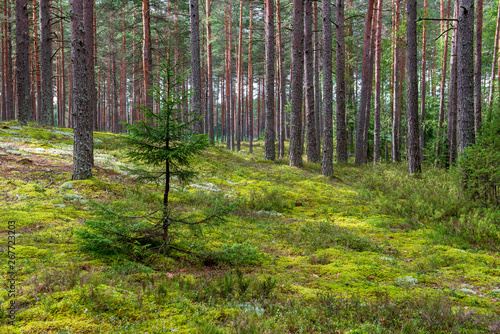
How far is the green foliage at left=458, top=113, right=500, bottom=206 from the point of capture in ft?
25.1

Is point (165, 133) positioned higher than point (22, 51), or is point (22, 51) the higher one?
point (22, 51)

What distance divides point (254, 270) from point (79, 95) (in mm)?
6770

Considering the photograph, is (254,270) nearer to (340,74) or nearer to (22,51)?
(340,74)

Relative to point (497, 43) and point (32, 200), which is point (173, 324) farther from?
point (497, 43)

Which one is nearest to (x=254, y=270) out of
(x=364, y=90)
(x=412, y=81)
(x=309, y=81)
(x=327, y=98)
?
(x=327, y=98)

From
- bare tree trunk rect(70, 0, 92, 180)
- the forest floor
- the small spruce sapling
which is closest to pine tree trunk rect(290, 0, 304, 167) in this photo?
the forest floor

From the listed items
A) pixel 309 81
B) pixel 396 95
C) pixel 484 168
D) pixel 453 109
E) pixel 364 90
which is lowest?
pixel 484 168

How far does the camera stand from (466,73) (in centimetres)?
899

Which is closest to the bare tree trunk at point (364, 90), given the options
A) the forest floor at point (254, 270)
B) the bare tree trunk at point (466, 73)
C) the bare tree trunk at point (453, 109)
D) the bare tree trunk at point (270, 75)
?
the bare tree trunk at point (453, 109)

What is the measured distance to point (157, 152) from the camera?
4.50 metres

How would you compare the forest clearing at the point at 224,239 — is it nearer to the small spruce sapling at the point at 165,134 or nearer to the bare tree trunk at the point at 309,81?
the small spruce sapling at the point at 165,134

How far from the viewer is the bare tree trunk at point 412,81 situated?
12.9 meters

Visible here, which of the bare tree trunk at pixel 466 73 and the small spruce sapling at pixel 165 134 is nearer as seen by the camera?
the small spruce sapling at pixel 165 134

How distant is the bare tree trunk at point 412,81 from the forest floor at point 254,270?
4440 millimetres
